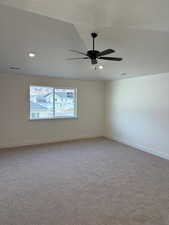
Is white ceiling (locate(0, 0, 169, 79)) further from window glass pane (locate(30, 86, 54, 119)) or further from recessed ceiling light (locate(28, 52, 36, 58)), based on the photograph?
window glass pane (locate(30, 86, 54, 119))

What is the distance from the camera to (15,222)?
195cm

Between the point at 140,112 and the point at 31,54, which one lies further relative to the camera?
the point at 140,112

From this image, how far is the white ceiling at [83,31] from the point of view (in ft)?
6.30

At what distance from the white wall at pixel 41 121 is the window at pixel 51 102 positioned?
199 millimetres

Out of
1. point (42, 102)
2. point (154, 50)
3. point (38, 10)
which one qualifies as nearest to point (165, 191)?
point (154, 50)

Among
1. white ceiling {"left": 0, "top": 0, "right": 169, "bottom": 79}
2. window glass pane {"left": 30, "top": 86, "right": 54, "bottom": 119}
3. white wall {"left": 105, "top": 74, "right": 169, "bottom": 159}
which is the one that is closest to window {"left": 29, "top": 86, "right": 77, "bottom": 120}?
window glass pane {"left": 30, "top": 86, "right": 54, "bottom": 119}

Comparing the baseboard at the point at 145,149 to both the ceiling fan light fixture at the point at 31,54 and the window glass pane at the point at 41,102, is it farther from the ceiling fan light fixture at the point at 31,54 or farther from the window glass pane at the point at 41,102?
the ceiling fan light fixture at the point at 31,54

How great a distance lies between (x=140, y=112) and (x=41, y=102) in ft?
11.1

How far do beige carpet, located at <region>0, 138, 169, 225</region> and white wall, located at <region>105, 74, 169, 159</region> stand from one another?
0.55m

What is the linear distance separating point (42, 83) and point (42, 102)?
0.68 m

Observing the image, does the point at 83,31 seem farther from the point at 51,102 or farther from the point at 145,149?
the point at 145,149

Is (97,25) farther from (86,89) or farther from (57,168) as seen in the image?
(86,89)

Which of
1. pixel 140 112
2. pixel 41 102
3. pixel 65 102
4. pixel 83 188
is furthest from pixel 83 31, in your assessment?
pixel 65 102

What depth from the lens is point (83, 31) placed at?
2654mm
